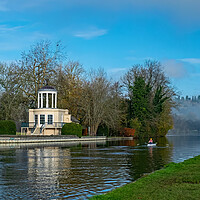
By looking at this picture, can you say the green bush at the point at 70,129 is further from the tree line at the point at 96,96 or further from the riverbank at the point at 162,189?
the riverbank at the point at 162,189

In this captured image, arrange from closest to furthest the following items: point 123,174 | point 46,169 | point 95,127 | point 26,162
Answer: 1. point 123,174
2. point 46,169
3. point 26,162
4. point 95,127

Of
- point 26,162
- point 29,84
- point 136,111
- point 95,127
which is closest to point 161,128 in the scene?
point 136,111

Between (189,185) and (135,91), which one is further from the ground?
(135,91)

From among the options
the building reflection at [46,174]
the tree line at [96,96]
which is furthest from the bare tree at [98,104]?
the building reflection at [46,174]

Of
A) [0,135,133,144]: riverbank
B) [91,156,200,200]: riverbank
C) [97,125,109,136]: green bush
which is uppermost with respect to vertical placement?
[97,125,109,136]: green bush

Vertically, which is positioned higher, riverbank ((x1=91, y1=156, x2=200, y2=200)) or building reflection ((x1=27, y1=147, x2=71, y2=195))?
riverbank ((x1=91, y1=156, x2=200, y2=200))

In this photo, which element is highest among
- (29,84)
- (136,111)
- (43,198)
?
(29,84)

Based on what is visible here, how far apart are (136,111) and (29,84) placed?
24.7 metres

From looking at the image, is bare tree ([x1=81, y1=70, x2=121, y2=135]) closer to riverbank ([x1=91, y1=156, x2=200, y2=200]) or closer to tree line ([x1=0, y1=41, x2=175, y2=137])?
tree line ([x1=0, y1=41, x2=175, y2=137])

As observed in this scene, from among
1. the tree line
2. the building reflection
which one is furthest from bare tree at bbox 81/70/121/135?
the building reflection

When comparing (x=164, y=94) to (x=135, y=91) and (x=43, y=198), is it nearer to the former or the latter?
(x=135, y=91)

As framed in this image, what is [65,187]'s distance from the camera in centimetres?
1530

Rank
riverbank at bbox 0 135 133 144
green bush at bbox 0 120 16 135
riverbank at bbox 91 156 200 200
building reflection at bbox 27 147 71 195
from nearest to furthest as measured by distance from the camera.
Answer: riverbank at bbox 91 156 200 200 → building reflection at bbox 27 147 71 195 → riverbank at bbox 0 135 133 144 → green bush at bbox 0 120 16 135

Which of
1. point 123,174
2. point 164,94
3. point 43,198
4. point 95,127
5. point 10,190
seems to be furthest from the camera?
point 164,94
